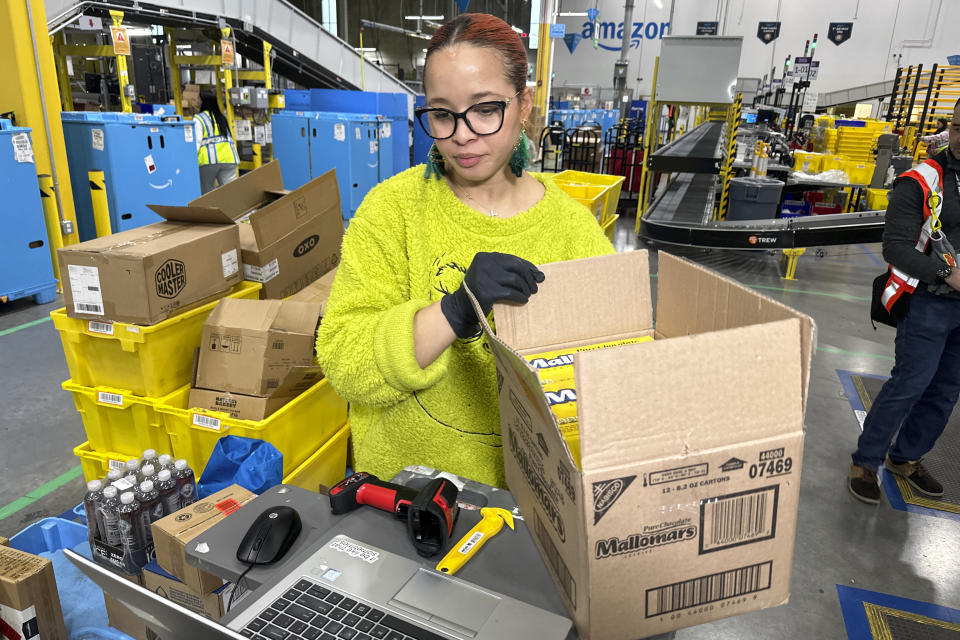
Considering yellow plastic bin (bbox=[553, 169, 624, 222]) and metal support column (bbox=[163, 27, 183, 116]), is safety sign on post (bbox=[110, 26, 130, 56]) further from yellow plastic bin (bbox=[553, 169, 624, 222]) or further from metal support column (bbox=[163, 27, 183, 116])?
yellow plastic bin (bbox=[553, 169, 624, 222])

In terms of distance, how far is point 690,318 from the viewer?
1.05m

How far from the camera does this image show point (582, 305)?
111cm

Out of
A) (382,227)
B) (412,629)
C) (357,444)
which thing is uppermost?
(382,227)

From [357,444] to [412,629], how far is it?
2.44 ft

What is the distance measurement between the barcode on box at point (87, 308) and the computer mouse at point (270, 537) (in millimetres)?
1587

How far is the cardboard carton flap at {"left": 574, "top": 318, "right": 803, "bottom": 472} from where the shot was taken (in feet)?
2.09

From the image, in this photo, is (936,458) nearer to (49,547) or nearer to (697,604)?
(697,604)

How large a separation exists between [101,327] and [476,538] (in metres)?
1.87

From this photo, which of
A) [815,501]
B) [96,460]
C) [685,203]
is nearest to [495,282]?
[96,460]

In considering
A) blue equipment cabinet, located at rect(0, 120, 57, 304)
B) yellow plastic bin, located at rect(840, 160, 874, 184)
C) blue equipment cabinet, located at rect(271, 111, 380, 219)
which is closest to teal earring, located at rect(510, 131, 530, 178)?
blue equipment cabinet, located at rect(0, 120, 57, 304)

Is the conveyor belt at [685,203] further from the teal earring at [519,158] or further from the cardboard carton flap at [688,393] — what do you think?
the cardboard carton flap at [688,393]

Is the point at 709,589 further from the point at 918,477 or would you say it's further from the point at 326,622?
the point at 918,477

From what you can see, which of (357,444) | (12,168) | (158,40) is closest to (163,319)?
(357,444)

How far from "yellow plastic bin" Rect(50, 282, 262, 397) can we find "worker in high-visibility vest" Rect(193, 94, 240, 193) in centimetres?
485
